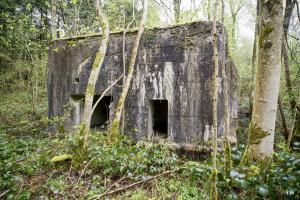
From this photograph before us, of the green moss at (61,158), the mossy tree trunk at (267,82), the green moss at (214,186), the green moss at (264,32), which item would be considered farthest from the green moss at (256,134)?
the green moss at (61,158)

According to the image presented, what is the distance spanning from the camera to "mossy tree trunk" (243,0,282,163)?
2523 millimetres

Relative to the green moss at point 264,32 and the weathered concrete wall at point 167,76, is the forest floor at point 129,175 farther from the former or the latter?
the weathered concrete wall at point 167,76

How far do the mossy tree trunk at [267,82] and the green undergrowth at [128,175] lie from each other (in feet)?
0.71

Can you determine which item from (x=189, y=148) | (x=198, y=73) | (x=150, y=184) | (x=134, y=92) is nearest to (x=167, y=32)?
(x=198, y=73)

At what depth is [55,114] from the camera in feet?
22.9

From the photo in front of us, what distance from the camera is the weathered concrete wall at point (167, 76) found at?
204 inches

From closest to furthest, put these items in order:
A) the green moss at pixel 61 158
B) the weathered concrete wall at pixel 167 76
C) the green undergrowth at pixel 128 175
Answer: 1. the green undergrowth at pixel 128 175
2. the green moss at pixel 61 158
3. the weathered concrete wall at pixel 167 76

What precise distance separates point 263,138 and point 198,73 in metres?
2.80

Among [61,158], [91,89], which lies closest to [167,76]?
[91,89]

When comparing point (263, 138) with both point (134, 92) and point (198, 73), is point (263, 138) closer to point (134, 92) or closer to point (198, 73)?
point (198, 73)

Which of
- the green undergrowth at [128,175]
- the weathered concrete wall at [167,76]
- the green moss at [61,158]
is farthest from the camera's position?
the weathered concrete wall at [167,76]

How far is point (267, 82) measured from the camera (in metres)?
2.55

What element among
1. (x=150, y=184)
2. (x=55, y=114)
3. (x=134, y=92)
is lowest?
(x=150, y=184)

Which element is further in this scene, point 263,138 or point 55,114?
point 55,114
